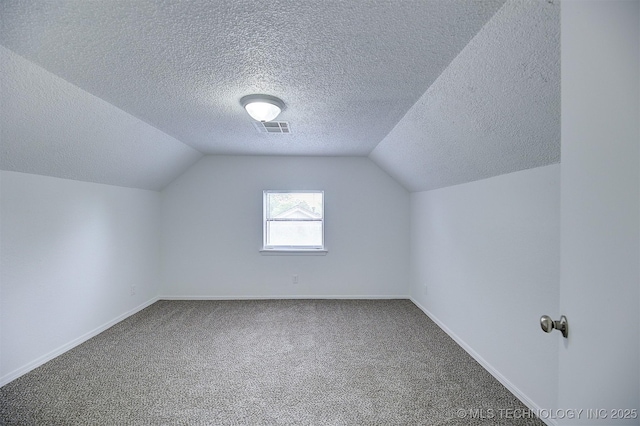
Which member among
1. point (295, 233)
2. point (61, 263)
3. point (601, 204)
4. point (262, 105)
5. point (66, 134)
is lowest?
point (61, 263)

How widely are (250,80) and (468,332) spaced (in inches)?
113

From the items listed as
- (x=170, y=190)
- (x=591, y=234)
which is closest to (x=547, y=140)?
(x=591, y=234)

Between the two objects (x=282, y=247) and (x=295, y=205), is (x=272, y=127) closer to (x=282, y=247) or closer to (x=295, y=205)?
(x=295, y=205)

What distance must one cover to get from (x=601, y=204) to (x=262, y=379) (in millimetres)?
2418

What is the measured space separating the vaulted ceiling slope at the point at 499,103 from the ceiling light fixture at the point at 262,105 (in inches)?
43.6

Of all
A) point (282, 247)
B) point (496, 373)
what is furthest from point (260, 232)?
point (496, 373)

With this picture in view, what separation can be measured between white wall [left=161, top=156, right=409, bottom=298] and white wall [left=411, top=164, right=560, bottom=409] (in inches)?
43.5

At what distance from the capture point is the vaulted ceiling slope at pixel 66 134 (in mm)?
1762

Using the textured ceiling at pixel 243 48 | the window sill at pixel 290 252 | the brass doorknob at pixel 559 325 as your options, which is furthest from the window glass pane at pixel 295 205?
the brass doorknob at pixel 559 325

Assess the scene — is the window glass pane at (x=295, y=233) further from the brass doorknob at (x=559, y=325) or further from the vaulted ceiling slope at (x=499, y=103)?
the brass doorknob at (x=559, y=325)

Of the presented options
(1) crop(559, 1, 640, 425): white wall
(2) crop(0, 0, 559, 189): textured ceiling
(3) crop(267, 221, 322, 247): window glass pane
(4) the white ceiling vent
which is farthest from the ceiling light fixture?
(3) crop(267, 221, 322, 247): window glass pane

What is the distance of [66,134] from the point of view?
230cm

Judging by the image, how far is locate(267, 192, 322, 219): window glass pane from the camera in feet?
15.1

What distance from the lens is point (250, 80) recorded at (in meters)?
1.94
